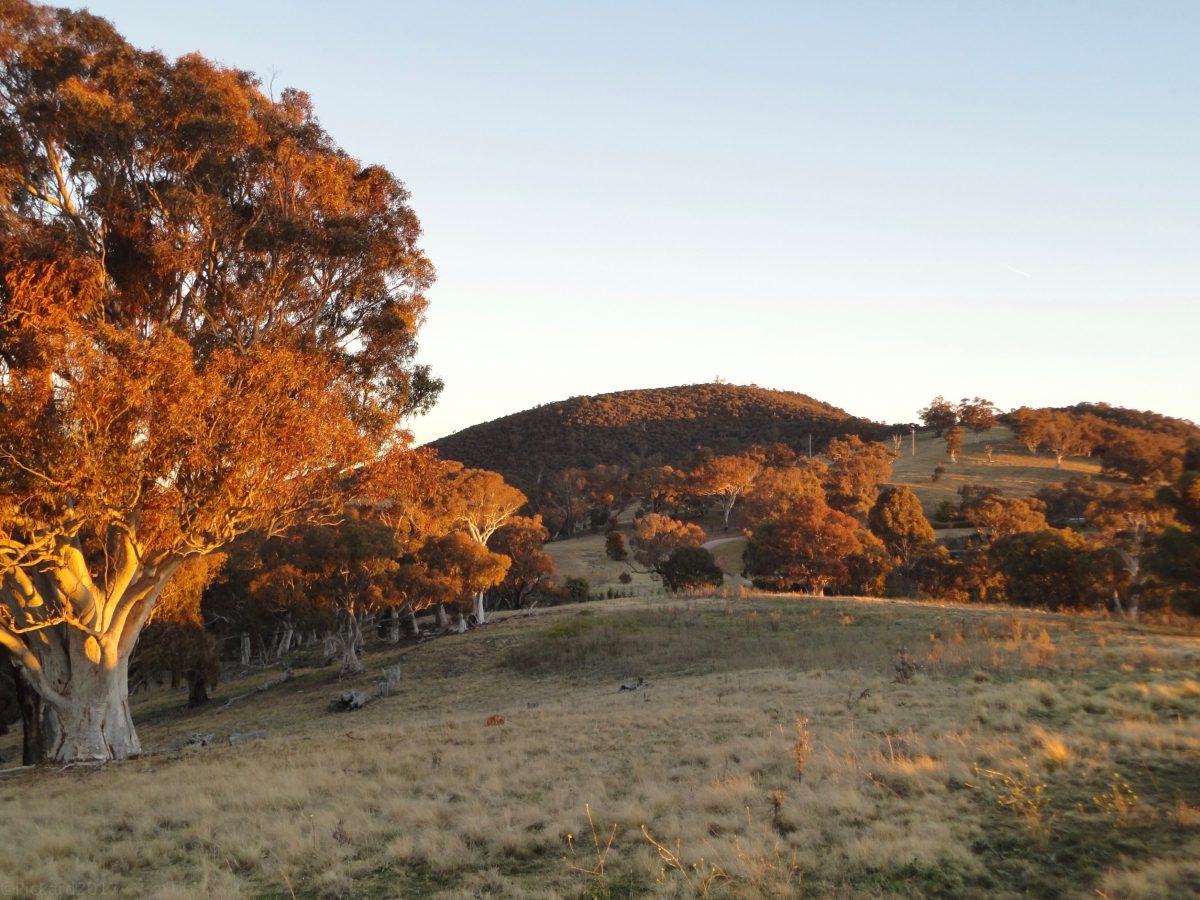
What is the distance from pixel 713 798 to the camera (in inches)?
367

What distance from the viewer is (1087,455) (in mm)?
114875

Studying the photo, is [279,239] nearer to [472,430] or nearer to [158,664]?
[158,664]

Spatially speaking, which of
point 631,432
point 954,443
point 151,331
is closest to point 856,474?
point 954,443

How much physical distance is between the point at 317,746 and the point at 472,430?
543ft

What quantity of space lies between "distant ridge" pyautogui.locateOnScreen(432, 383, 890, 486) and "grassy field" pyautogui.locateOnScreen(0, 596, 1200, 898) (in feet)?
385

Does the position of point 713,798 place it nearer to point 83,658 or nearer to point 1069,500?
point 83,658

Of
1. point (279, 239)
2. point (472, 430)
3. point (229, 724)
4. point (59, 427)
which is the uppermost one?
point (472, 430)

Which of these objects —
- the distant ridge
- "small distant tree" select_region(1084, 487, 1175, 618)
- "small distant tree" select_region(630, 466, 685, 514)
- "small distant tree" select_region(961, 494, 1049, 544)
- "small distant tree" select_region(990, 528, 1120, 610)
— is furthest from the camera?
the distant ridge

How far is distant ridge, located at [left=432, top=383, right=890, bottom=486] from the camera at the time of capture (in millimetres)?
152625

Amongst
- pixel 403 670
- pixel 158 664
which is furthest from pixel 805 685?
pixel 158 664

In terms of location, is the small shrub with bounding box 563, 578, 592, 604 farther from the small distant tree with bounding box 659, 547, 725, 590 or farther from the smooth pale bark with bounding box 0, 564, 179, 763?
the smooth pale bark with bounding box 0, 564, 179, 763

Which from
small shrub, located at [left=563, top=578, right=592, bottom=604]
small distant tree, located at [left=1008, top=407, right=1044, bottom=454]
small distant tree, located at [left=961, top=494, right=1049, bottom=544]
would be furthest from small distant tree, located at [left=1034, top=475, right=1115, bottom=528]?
small shrub, located at [left=563, top=578, right=592, bottom=604]

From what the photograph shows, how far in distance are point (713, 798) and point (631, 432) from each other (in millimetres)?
160357

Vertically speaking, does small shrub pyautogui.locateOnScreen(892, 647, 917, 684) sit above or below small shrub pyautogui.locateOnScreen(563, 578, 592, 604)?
above
